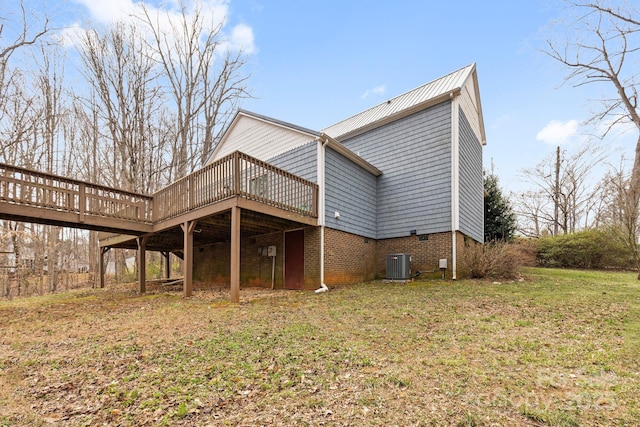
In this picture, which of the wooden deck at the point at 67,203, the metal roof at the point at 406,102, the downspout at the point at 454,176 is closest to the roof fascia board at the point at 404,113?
the metal roof at the point at 406,102

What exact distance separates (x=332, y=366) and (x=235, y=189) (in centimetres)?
499

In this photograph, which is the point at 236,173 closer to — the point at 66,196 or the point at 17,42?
the point at 66,196

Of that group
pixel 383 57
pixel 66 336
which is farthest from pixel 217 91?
pixel 66 336

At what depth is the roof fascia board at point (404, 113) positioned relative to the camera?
11.0m

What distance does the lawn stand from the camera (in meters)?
2.58

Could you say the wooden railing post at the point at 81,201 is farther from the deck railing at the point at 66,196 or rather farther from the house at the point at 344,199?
the house at the point at 344,199

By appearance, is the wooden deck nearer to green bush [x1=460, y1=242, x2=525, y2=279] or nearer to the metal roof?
the metal roof

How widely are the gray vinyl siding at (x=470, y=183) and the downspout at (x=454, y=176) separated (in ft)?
1.72

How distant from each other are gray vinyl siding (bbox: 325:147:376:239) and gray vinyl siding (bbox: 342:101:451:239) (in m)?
0.54

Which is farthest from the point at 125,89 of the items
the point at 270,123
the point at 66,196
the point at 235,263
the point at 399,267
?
the point at 399,267

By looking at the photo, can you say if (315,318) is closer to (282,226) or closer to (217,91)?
(282,226)

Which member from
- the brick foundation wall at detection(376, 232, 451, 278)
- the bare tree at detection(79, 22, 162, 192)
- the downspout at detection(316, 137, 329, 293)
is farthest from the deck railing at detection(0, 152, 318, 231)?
the bare tree at detection(79, 22, 162, 192)

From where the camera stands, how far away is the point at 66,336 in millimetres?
5016

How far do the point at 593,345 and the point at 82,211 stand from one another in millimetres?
10911
